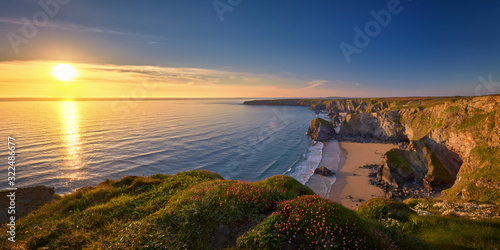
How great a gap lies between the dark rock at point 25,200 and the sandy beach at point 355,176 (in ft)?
109

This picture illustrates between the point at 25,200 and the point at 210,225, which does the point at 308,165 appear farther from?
the point at 25,200

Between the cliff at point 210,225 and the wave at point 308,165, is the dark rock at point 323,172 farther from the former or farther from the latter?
the cliff at point 210,225

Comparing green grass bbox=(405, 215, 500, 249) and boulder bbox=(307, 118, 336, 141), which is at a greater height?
green grass bbox=(405, 215, 500, 249)

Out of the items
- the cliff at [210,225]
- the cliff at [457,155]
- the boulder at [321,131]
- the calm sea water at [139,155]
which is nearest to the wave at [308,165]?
the calm sea water at [139,155]

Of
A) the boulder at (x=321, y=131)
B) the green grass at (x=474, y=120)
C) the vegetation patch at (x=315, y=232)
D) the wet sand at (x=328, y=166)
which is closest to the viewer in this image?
the vegetation patch at (x=315, y=232)

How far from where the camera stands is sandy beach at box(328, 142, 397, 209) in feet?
102

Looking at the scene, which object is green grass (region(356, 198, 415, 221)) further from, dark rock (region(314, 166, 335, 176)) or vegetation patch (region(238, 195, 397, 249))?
dark rock (region(314, 166, 335, 176))

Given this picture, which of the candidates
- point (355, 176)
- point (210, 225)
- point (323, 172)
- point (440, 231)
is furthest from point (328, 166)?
point (210, 225)

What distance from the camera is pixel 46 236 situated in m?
9.04

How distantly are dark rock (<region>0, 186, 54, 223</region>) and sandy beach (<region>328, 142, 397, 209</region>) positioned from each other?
109ft

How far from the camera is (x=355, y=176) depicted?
1529 inches

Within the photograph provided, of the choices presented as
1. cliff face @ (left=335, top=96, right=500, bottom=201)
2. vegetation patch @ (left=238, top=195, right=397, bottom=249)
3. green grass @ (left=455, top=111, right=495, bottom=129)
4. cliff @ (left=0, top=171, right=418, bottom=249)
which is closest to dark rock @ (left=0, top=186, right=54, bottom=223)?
cliff @ (left=0, top=171, right=418, bottom=249)

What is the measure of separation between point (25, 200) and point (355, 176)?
148 ft

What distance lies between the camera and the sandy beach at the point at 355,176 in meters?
31.2
